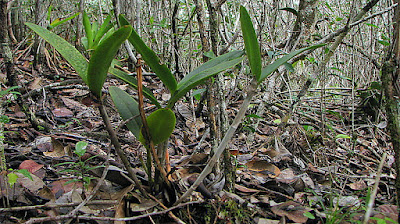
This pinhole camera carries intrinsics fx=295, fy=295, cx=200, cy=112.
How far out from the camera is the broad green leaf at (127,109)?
1.12 metres

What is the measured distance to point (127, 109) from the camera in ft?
3.76

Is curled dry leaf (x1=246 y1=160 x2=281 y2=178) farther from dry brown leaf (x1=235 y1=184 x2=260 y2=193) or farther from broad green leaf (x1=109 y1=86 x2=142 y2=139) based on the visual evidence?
broad green leaf (x1=109 y1=86 x2=142 y2=139)

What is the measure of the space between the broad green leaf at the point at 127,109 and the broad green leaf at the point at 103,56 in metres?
0.25

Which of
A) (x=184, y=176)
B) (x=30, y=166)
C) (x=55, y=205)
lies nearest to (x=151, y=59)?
(x=55, y=205)

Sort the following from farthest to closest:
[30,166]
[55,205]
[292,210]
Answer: [30,166]
[292,210]
[55,205]

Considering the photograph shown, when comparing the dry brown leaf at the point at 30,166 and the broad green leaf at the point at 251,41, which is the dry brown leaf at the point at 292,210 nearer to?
the broad green leaf at the point at 251,41

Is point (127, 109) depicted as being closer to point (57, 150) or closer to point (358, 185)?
point (57, 150)

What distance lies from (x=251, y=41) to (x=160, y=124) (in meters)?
0.40

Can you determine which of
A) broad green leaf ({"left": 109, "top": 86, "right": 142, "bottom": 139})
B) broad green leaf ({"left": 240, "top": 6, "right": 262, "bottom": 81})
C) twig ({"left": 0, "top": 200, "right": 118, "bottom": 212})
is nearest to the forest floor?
twig ({"left": 0, "top": 200, "right": 118, "bottom": 212})

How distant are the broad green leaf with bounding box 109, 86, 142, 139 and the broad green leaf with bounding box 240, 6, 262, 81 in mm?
503

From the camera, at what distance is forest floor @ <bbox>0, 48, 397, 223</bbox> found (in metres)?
1.12

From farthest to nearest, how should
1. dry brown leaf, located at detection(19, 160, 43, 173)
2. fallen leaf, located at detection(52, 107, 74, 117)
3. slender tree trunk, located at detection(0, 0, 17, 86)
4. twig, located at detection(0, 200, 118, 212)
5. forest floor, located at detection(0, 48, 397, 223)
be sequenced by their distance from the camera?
fallen leaf, located at detection(52, 107, 74, 117) < slender tree trunk, located at detection(0, 0, 17, 86) < dry brown leaf, located at detection(19, 160, 43, 173) < forest floor, located at detection(0, 48, 397, 223) < twig, located at detection(0, 200, 118, 212)

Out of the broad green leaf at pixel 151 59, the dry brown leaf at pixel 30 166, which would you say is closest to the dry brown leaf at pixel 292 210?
the broad green leaf at pixel 151 59

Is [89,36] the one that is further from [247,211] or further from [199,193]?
[247,211]
